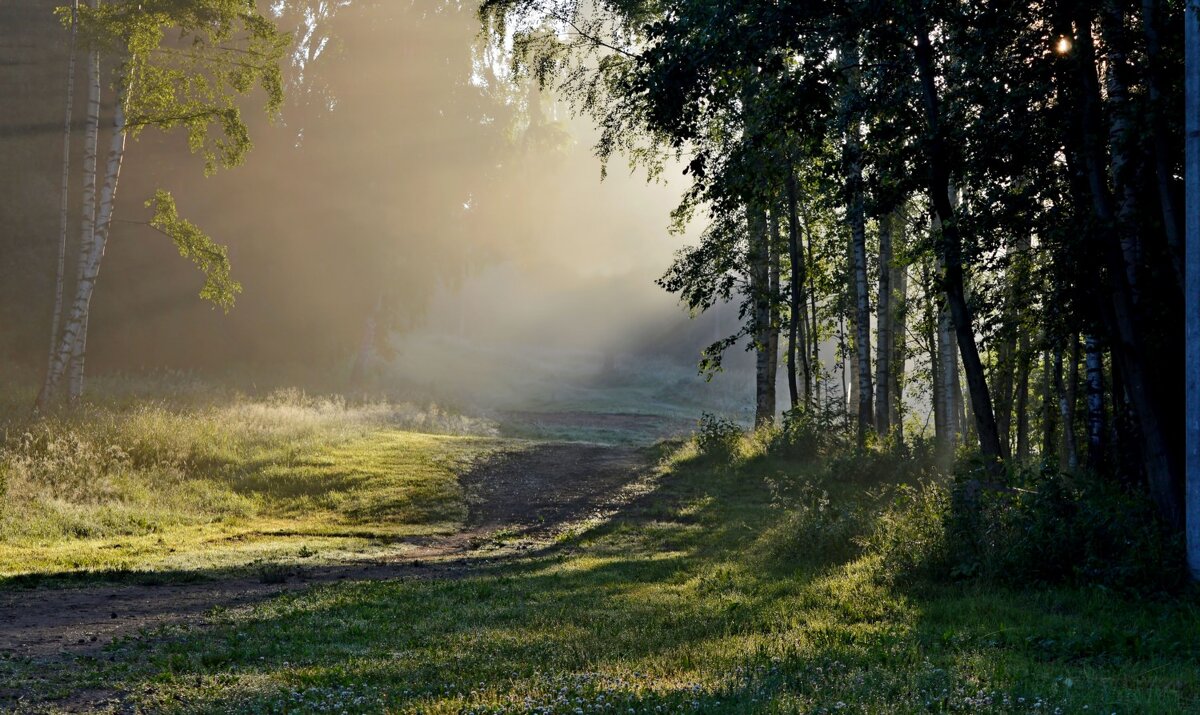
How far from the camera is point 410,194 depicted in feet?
139

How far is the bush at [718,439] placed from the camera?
2338 cm

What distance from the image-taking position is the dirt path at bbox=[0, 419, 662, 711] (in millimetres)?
7699

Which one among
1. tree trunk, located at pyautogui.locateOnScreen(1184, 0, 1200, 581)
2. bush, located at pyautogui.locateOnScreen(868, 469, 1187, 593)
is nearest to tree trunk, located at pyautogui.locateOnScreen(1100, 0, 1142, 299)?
tree trunk, located at pyautogui.locateOnScreen(1184, 0, 1200, 581)

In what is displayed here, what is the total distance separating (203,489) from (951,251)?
1487cm

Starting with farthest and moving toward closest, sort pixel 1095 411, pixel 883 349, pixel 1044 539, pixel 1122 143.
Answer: pixel 883 349 → pixel 1095 411 → pixel 1122 143 → pixel 1044 539

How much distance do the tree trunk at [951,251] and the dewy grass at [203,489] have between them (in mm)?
9899

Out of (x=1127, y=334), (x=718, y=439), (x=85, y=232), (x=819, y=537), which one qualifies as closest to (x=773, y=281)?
(x=718, y=439)

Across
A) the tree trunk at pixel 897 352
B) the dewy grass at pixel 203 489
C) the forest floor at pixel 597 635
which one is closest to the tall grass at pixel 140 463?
the dewy grass at pixel 203 489

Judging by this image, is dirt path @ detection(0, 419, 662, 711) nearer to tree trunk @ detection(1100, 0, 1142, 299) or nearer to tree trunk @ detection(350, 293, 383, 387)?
tree trunk @ detection(1100, 0, 1142, 299)

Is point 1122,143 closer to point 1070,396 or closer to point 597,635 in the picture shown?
point 597,635

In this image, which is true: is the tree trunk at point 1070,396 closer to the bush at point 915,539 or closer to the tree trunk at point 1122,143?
the tree trunk at point 1122,143

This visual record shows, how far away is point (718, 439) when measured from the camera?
23984 mm

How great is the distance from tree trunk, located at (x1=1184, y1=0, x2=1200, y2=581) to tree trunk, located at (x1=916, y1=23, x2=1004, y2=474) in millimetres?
2685

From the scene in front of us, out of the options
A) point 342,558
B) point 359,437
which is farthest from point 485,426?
point 342,558
